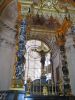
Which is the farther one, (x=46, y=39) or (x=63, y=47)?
(x=46, y=39)

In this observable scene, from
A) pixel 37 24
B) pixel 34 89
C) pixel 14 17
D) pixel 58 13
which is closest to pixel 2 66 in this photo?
pixel 34 89

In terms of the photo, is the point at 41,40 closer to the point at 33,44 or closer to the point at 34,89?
the point at 33,44

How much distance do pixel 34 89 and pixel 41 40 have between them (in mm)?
5074

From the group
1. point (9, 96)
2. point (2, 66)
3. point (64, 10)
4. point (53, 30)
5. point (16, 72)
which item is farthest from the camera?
point (53, 30)

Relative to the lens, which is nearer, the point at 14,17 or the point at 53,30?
the point at 14,17

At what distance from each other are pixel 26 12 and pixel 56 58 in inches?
194

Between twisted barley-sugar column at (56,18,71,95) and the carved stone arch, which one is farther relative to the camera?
the carved stone arch

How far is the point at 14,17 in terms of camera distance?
34.0ft

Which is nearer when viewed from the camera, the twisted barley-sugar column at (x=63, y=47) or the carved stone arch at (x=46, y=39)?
the twisted barley-sugar column at (x=63, y=47)

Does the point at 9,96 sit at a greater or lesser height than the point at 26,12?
lesser

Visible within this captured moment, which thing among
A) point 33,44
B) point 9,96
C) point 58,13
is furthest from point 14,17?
point 9,96

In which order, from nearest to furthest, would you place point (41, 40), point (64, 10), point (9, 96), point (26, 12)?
point (9, 96)
point (26, 12)
point (64, 10)
point (41, 40)

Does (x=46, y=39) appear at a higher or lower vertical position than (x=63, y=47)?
higher

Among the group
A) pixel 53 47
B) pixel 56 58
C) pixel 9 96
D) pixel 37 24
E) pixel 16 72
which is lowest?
pixel 9 96
